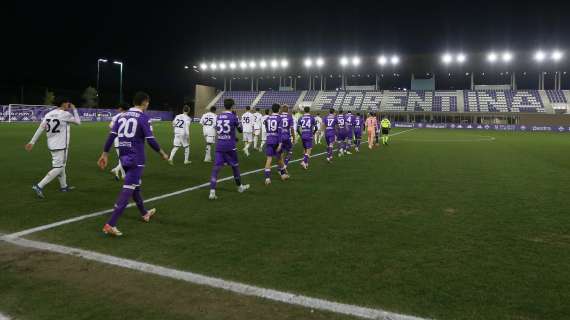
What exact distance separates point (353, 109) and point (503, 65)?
70.3 feet

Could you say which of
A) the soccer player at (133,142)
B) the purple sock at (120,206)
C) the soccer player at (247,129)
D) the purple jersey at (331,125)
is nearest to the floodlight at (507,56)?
the soccer player at (247,129)

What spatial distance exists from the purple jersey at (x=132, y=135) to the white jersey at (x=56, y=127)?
304 centimetres

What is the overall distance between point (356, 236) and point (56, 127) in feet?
21.4

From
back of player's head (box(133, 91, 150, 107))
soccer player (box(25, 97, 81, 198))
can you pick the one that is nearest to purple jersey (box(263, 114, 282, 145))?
soccer player (box(25, 97, 81, 198))

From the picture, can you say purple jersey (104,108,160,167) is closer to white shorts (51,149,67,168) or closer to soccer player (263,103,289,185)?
white shorts (51,149,67,168)

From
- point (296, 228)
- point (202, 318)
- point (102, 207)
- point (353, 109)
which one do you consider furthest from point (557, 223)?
point (353, 109)

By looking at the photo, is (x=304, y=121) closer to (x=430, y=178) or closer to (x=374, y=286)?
(x=430, y=178)

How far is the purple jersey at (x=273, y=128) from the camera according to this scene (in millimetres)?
10227

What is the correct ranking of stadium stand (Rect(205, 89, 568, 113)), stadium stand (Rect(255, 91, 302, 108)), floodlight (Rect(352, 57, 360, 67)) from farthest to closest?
stadium stand (Rect(255, 91, 302, 108)) → floodlight (Rect(352, 57, 360, 67)) → stadium stand (Rect(205, 89, 568, 113))

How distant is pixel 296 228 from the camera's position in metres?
6.16

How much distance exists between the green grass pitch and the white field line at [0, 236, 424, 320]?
0.42 ft

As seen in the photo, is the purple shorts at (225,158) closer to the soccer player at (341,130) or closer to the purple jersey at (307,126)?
the purple jersey at (307,126)

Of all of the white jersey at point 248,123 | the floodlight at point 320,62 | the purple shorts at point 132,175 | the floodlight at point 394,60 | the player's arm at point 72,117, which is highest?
the floodlight at point 320,62

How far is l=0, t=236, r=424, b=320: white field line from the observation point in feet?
11.6
